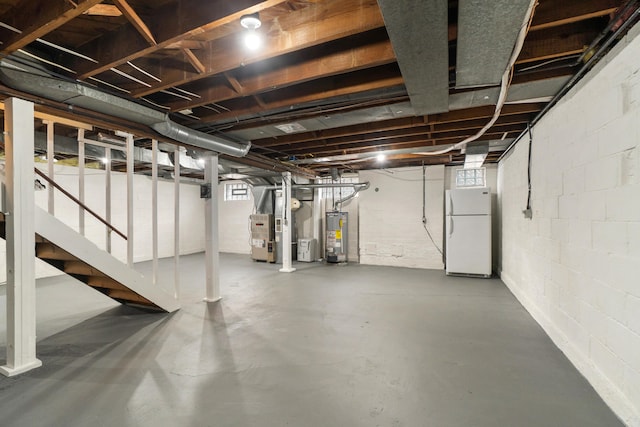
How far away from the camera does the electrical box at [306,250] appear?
6.67m

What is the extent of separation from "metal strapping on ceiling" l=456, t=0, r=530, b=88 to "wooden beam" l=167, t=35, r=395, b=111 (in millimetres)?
447

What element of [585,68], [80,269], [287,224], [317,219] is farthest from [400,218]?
[80,269]

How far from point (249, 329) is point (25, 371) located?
166 centimetres

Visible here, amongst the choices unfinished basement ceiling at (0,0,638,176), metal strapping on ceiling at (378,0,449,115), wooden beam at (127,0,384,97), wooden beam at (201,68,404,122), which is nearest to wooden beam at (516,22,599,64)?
unfinished basement ceiling at (0,0,638,176)

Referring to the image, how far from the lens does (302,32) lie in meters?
1.67

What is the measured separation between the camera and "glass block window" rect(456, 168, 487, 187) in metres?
5.79

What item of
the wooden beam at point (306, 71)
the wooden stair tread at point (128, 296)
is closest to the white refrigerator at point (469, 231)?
the wooden beam at point (306, 71)

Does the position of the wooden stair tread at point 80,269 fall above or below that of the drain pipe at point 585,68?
below

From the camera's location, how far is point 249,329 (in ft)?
9.34

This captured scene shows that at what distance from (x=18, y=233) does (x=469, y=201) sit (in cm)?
568

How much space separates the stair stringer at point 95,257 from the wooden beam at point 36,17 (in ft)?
4.15

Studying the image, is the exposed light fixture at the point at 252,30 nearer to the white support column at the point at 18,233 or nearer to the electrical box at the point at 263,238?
the white support column at the point at 18,233

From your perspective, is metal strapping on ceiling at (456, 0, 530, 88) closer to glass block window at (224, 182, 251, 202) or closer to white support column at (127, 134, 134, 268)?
white support column at (127, 134, 134, 268)

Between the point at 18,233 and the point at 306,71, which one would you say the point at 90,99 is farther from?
the point at 306,71
